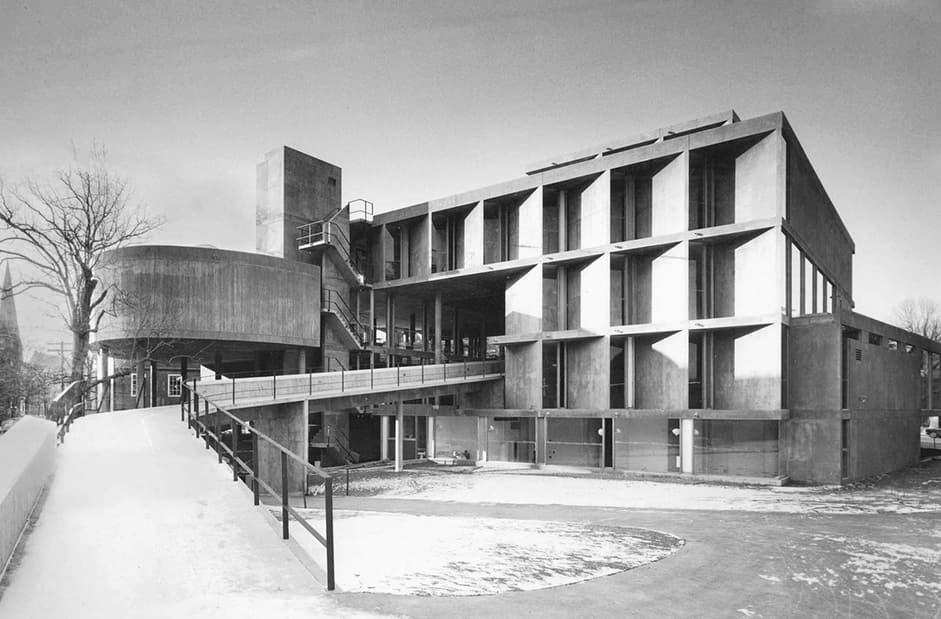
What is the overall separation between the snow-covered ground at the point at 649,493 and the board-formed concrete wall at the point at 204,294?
949 centimetres

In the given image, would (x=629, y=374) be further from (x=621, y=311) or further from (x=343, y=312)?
(x=343, y=312)

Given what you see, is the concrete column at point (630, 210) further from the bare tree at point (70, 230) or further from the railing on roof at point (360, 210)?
the bare tree at point (70, 230)

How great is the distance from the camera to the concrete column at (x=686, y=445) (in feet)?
77.7

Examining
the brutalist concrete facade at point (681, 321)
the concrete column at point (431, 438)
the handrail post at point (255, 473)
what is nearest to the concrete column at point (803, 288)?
the brutalist concrete facade at point (681, 321)

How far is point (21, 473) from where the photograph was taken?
618cm

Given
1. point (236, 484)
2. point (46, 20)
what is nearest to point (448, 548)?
point (236, 484)

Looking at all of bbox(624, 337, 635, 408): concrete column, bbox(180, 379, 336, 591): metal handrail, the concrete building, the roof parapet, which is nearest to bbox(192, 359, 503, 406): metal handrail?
the concrete building

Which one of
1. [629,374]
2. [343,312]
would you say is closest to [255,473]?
[629,374]

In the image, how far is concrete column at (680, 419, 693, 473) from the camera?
23.7 meters

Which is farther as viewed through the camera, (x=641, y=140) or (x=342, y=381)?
(x=641, y=140)

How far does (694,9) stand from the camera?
77.9 ft

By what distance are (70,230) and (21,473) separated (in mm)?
17047

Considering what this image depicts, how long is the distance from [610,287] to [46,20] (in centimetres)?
2136

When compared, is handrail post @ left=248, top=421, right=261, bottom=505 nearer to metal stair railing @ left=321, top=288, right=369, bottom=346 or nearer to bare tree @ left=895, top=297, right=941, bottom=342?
metal stair railing @ left=321, top=288, right=369, bottom=346
